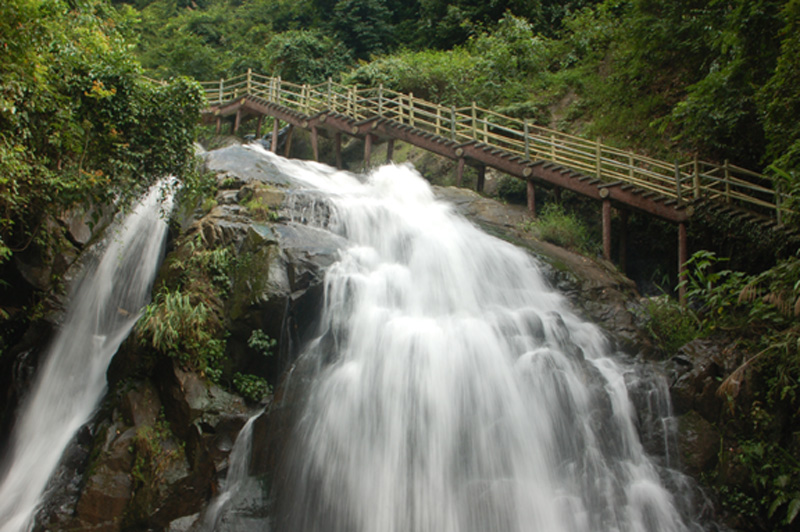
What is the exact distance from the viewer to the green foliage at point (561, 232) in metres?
13.6

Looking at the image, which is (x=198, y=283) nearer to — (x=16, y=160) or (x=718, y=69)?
(x=16, y=160)

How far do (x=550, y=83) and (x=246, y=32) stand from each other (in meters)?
20.4

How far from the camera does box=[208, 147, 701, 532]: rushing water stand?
285 inches

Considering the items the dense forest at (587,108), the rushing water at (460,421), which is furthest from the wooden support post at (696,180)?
the rushing water at (460,421)

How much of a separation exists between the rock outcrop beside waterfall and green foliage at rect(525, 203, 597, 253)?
76 centimetres

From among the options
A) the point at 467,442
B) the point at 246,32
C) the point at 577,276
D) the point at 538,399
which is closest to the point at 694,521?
the point at 538,399

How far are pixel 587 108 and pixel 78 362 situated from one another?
55.3 feet

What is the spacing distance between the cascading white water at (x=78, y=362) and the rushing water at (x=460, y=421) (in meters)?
3.61

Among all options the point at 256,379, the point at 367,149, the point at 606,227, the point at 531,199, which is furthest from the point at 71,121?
the point at 606,227

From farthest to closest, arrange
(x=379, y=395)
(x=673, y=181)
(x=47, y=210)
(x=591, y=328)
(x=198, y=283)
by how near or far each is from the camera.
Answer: (x=673, y=181) → (x=591, y=328) → (x=198, y=283) → (x=47, y=210) → (x=379, y=395)

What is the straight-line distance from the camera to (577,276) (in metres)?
11.6

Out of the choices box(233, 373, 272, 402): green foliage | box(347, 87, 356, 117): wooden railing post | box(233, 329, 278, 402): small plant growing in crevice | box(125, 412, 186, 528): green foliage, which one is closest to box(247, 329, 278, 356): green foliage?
box(233, 329, 278, 402): small plant growing in crevice

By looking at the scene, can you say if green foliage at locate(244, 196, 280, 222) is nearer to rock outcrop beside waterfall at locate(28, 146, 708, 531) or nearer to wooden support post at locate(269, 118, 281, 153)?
rock outcrop beside waterfall at locate(28, 146, 708, 531)

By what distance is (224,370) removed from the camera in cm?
903
